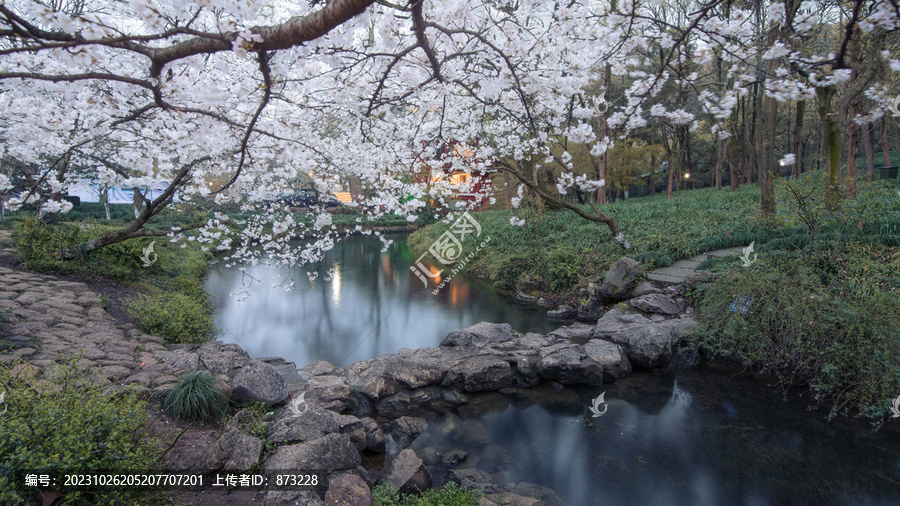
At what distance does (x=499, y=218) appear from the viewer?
15.8 meters

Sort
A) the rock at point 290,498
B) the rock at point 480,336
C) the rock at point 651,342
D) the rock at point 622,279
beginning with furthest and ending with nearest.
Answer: the rock at point 622,279, the rock at point 480,336, the rock at point 651,342, the rock at point 290,498

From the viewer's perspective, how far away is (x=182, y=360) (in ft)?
14.9

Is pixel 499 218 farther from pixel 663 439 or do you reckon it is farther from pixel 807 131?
pixel 807 131

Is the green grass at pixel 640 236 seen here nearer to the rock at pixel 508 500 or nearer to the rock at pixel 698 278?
the rock at pixel 698 278

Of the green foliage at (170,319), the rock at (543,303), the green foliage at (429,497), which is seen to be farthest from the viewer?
the rock at (543,303)

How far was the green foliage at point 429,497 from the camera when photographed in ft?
9.89

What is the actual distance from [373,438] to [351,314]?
5.79 metres

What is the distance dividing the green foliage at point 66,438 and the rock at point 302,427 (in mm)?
890

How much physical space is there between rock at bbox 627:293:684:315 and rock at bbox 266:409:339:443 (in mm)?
5818

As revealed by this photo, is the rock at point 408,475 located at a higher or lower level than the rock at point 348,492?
lower

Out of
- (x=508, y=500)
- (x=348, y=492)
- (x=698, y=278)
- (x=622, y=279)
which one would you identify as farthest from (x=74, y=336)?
(x=698, y=278)

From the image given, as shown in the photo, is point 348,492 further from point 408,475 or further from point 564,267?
point 564,267

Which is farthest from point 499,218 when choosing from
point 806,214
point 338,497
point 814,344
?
point 338,497

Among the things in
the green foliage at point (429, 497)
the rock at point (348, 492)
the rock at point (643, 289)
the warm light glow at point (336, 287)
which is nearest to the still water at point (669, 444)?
the green foliage at point (429, 497)
